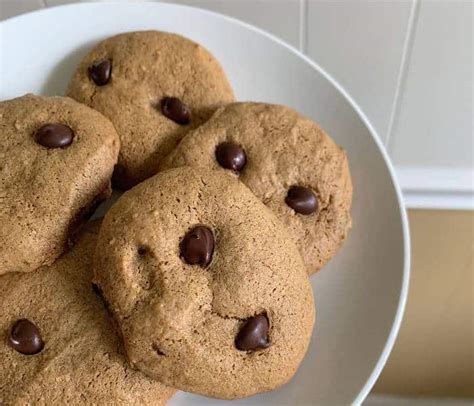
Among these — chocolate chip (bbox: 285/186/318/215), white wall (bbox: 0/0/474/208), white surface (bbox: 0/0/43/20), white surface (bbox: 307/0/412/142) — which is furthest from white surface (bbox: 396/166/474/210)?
white surface (bbox: 0/0/43/20)

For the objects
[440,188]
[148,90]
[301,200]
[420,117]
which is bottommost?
[440,188]

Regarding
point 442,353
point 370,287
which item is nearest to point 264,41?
point 370,287

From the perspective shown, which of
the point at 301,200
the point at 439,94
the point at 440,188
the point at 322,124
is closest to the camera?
the point at 301,200

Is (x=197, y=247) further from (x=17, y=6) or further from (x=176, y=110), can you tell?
(x=17, y=6)

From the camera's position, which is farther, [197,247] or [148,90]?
[148,90]

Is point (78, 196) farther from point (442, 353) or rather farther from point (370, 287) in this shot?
point (442, 353)

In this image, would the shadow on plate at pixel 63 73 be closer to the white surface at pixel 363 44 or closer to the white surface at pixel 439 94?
the white surface at pixel 363 44

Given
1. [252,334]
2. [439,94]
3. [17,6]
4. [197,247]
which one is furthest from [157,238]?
[439,94]
